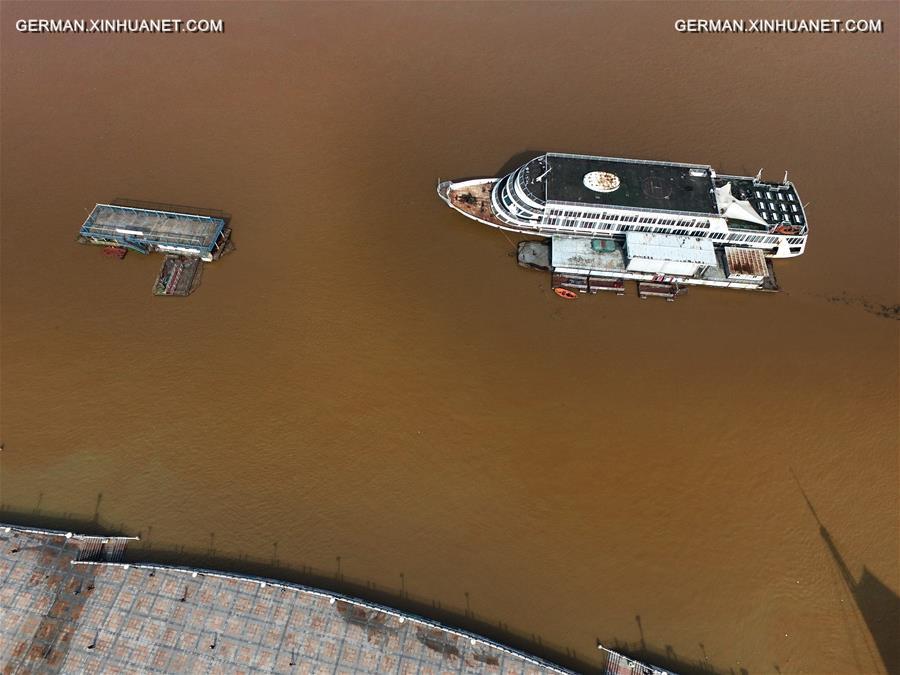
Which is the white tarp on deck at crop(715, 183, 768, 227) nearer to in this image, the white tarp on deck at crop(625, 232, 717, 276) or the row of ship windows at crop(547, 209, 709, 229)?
the row of ship windows at crop(547, 209, 709, 229)

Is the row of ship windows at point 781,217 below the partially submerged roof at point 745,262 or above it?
above

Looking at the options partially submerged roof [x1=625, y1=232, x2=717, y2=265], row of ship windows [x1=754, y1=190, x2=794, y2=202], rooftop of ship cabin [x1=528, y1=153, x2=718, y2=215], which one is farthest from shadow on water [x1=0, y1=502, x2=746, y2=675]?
row of ship windows [x1=754, y1=190, x2=794, y2=202]

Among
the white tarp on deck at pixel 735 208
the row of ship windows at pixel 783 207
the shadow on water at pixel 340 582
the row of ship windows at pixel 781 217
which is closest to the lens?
the shadow on water at pixel 340 582

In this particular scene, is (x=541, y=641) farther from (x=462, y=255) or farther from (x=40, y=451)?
(x=40, y=451)

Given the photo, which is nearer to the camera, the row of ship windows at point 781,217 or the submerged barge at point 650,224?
the submerged barge at point 650,224

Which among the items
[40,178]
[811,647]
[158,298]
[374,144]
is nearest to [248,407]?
[158,298]

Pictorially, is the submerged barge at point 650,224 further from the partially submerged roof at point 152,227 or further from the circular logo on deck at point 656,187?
the partially submerged roof at point 152,227

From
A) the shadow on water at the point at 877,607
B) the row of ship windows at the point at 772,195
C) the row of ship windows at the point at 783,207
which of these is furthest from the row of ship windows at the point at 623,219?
the shadow on water at the point at 877,607
